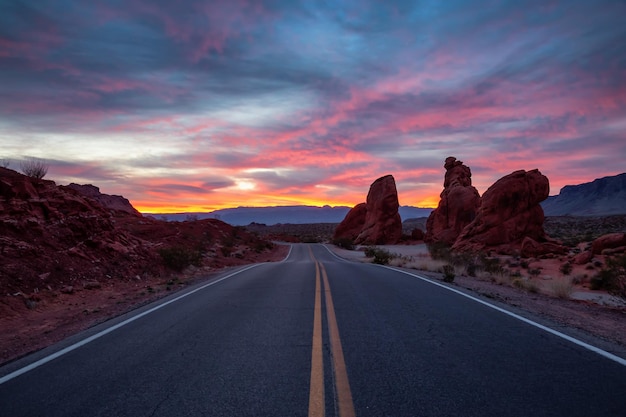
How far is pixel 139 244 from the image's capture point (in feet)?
66.1

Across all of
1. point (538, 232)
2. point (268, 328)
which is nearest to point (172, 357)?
point (268, 328)

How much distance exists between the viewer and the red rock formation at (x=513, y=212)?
36938 mm

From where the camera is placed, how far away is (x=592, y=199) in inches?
6211

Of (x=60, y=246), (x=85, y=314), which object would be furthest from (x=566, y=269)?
(x=60, y=246)

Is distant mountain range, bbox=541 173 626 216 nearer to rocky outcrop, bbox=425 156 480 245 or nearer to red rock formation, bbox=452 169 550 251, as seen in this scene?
rocky outcrop, bbox=425 156 480 245

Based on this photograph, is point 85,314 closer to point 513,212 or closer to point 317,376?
point 317,376

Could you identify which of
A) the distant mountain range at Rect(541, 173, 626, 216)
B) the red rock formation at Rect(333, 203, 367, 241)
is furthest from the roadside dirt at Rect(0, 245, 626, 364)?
A: the distant mountain range at Rect(541, 173, 626, 216)

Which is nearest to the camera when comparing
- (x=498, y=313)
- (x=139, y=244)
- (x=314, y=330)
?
(x=314, y=330)

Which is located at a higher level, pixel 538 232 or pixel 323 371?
pixel 538 232

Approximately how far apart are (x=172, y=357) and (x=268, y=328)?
1.84 m

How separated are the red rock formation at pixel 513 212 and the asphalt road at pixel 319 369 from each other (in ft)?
105

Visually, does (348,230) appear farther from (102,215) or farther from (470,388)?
(470,388)

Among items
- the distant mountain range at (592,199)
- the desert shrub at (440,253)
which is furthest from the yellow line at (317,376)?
the distant mountain range at (592,199)

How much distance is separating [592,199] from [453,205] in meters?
142
